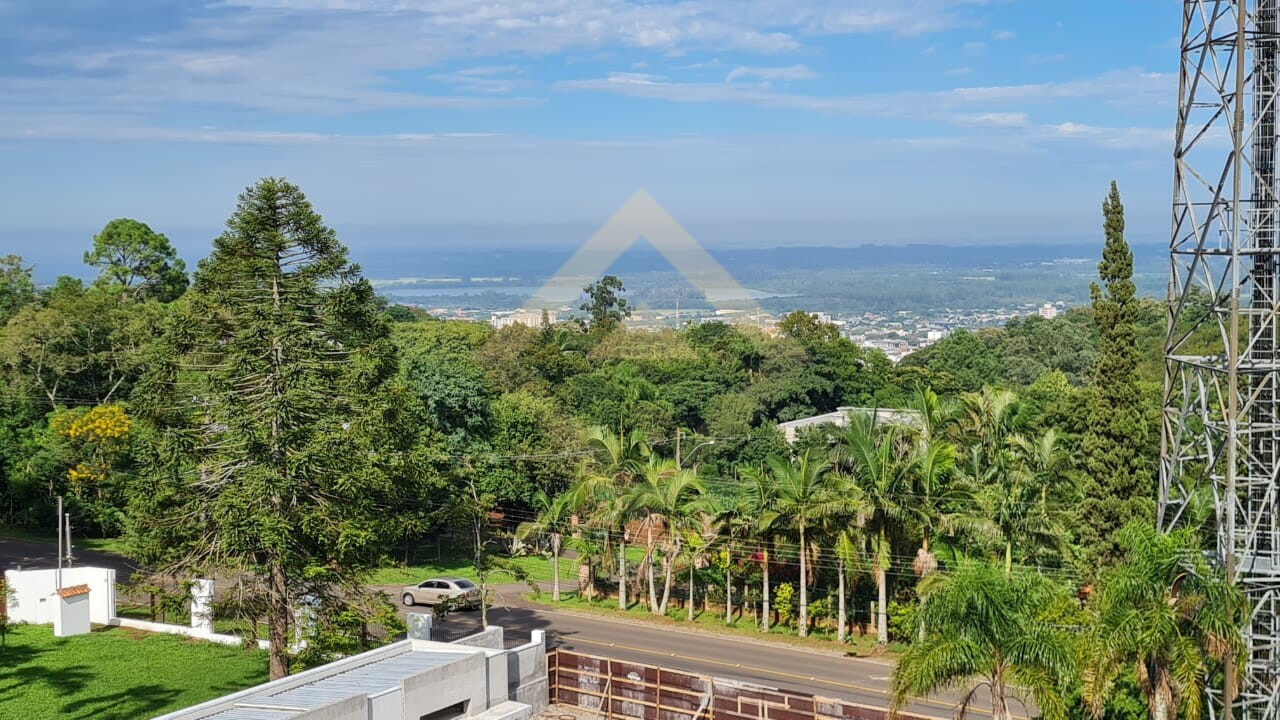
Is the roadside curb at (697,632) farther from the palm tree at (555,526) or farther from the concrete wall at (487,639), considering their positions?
the concrete wall at (487,639)

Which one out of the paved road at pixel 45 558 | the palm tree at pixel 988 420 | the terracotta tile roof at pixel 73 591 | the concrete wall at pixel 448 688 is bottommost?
the paved road at pixel 45 558

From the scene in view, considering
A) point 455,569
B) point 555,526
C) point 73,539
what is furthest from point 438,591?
point 73,539

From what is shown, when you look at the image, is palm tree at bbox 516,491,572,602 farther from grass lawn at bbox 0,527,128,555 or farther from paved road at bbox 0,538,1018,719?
grass lawn at bbox 0,527,128,555

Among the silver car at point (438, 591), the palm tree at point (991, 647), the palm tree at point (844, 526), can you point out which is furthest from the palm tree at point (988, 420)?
the palm tree at point (991, 647)

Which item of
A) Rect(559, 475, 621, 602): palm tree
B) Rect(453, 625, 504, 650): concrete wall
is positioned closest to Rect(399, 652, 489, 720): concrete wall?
Rect(453, 625, 504, 650): concrete wall

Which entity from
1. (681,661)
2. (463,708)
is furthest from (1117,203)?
(463,708)

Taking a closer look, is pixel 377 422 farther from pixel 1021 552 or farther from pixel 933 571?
pixel 1021 552

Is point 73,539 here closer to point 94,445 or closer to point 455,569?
point 94,445
